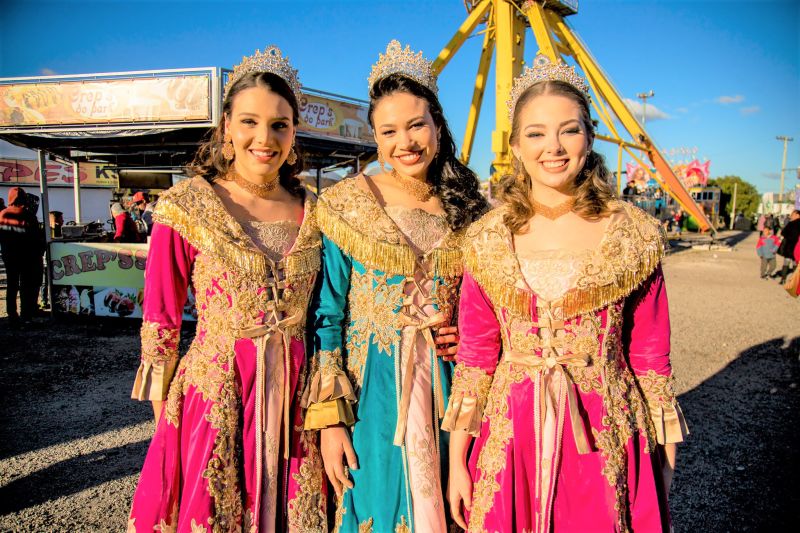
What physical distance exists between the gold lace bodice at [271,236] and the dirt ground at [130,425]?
87.2 inches

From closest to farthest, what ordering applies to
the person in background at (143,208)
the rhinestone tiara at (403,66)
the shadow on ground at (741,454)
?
the rhinestone tiara at (403,66) → the shadow on ground at (741,454) → the person in background at (143,208)

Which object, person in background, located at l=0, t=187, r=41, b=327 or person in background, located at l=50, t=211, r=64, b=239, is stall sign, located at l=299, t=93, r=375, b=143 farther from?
person in background, located at l=50, t=211, r=64, b=239

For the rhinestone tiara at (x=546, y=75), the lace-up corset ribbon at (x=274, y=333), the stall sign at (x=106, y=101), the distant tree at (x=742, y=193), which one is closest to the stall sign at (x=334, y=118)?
the stall sign at (x=106, y=101)

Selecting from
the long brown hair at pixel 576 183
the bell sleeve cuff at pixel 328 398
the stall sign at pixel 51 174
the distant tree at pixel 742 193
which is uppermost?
the distant tree at pixel 742 193

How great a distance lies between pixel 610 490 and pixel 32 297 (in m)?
8.73

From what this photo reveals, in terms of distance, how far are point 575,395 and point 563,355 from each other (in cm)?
12

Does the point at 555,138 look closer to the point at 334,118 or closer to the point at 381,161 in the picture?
the point at 381,161

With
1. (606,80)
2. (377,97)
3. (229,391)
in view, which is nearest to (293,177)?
(377,97)

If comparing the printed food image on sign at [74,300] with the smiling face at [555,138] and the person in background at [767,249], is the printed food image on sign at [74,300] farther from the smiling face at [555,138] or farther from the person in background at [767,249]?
the person in background at [767,249]

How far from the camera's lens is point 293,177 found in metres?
2.18

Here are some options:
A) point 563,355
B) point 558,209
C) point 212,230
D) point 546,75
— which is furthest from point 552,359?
point 212,230

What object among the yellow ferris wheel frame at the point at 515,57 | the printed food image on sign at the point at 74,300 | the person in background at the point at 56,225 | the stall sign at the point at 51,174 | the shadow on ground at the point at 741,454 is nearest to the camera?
the shadow on ground at the point at 741,454

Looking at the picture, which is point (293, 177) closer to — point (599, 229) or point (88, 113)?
point (599, 229)

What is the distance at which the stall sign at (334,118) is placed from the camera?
8.07 metres
